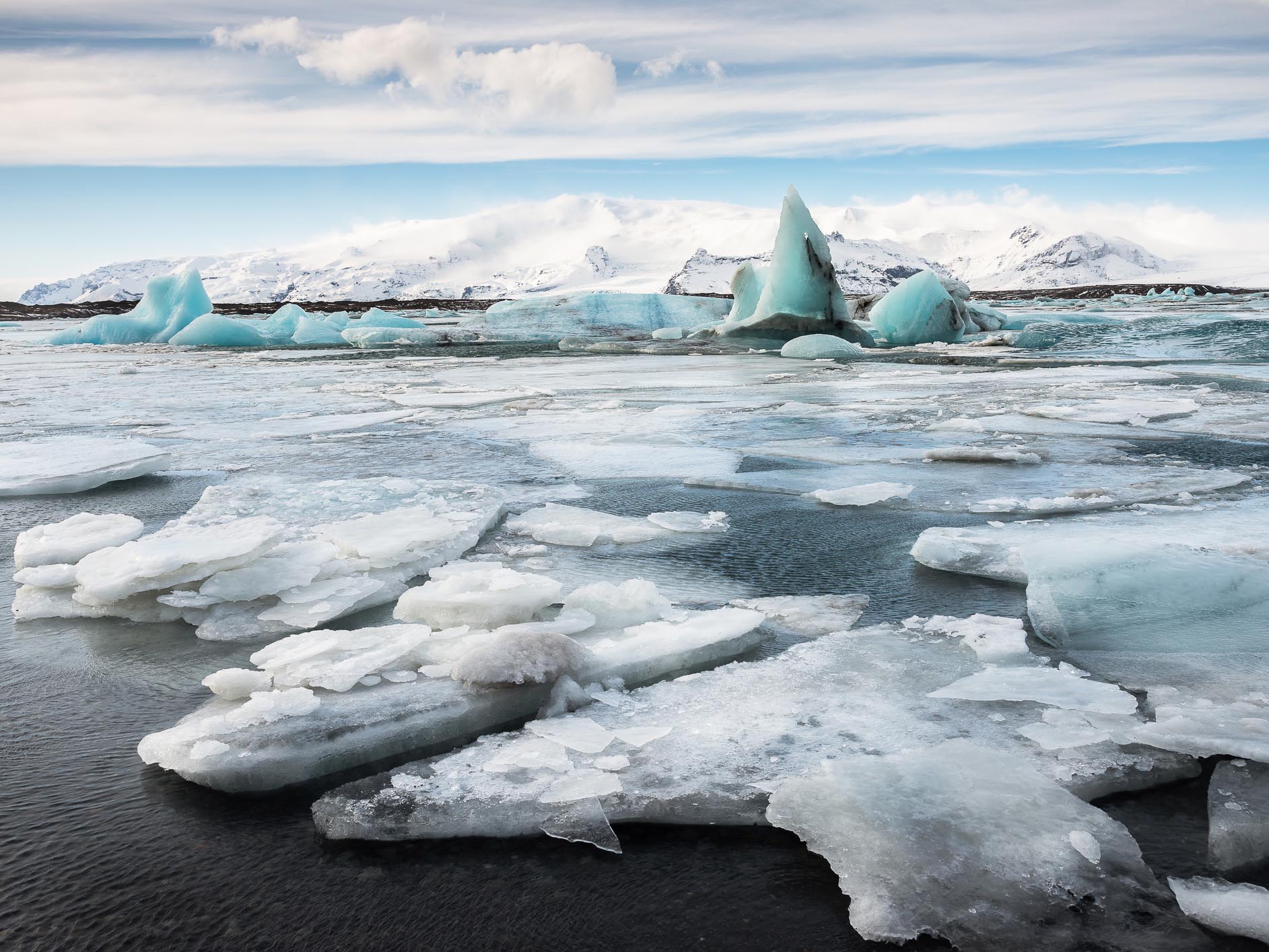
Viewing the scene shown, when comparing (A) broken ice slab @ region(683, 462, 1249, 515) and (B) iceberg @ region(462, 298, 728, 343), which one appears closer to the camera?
(A) broken ice slab @ region(683, 462, 1249, 515)

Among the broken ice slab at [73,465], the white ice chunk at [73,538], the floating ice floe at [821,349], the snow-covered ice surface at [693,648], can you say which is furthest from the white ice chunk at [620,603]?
the floating ice floe at [821,349]

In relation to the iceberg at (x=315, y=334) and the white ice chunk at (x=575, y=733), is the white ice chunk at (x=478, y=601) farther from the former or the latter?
the iceberg at (x=315, y=334)

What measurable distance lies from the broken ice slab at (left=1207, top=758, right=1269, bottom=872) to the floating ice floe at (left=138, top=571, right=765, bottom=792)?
1.02m

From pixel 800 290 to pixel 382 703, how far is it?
613 inches

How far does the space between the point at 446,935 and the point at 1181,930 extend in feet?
3.39

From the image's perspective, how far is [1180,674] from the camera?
2.12m

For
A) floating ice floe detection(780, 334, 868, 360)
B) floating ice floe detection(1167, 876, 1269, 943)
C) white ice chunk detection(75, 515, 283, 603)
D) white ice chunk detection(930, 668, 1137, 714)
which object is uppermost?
white ice chunk detection(75, 515, 283, 603)

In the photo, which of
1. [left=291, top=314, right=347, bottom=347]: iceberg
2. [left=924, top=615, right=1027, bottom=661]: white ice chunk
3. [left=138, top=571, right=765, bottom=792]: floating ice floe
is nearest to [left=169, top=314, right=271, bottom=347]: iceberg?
[left=291, top=314, right=347, bottom=347]: iceberg

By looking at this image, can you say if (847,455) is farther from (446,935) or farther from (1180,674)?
(446,935)

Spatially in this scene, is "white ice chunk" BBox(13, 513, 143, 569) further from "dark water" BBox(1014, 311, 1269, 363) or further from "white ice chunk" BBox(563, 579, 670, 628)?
"dark water" BBox(1014, 311, 1269, 363)

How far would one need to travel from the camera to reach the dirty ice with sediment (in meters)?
1.55

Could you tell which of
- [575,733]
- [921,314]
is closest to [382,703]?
[575,733]

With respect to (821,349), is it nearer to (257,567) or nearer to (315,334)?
(257,567)

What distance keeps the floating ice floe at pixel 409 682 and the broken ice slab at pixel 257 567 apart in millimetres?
330
